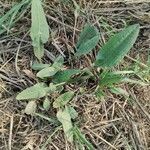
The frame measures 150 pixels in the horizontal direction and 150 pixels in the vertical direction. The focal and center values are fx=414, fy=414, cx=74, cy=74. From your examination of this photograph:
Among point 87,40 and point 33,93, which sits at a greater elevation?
point 87,40

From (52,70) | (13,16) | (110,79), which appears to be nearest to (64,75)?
(52,70)

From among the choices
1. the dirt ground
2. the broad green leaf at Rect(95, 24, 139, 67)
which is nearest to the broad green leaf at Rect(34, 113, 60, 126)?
the dirt ground

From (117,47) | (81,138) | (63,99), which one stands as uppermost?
(117,47)

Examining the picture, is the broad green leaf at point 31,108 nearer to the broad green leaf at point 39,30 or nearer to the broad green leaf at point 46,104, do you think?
the broad green leaf at point 46,104

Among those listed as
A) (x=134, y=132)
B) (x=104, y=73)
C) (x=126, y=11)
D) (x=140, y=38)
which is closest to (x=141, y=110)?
(x=134, y=132)

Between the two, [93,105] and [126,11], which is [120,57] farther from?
[126,11]

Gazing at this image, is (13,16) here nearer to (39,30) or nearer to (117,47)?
(39,30)
